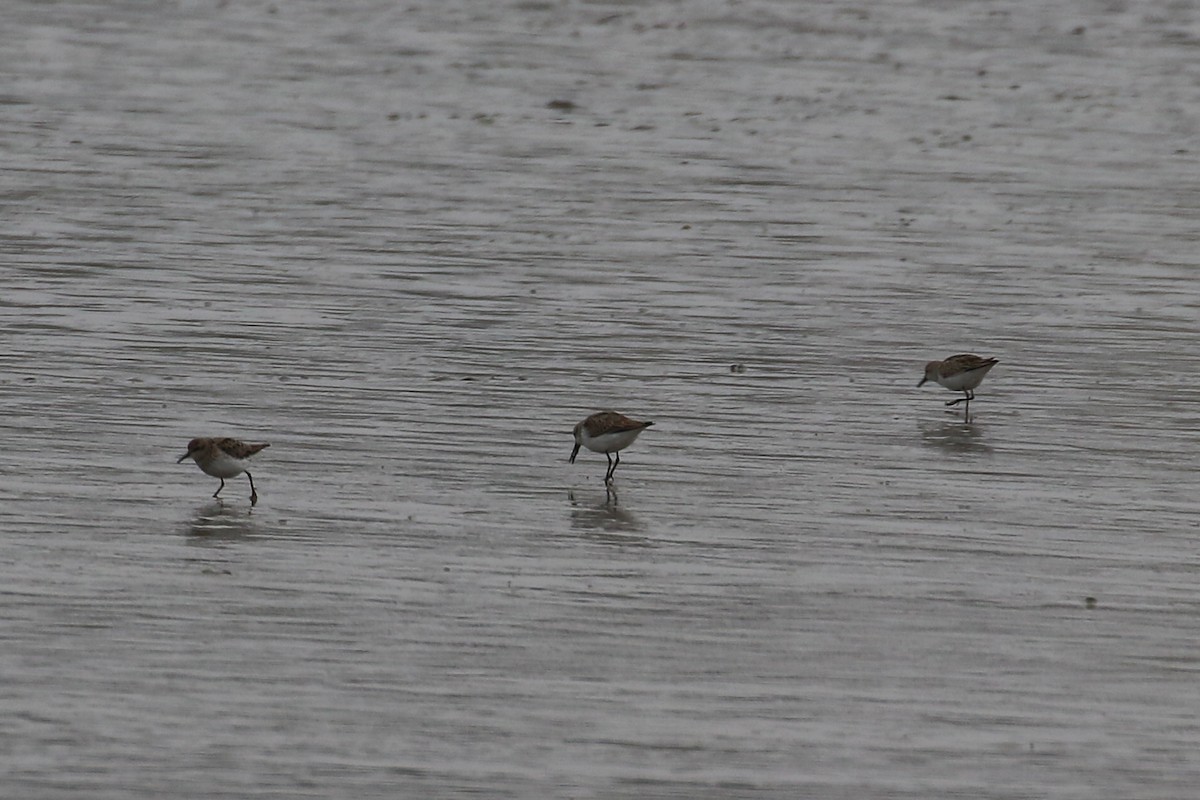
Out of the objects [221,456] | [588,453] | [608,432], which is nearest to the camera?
[221,456]

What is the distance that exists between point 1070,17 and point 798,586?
27.3 meters

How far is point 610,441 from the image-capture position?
13375mm

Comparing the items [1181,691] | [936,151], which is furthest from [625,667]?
[936,151]

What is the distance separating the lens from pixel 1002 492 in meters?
13.4

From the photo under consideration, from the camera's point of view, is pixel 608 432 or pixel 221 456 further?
pixel 608 432

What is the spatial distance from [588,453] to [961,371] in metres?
2.90

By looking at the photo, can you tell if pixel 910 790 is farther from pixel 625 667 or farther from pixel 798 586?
pixel 798 586

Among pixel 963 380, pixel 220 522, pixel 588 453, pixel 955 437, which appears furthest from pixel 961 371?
pixel 220 522

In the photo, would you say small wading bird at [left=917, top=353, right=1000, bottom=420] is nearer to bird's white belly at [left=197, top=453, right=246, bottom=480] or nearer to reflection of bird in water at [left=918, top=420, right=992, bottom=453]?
reflection of bird in water at [left=918, top=420, right=992, bottom=453]

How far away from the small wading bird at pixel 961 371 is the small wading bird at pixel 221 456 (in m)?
5.27

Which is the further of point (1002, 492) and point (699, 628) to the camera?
point (1002, 492)

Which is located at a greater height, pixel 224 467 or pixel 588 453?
pixel 224 467

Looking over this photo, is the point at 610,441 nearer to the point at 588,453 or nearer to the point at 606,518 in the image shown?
the point at 606,518

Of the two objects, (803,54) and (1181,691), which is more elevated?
(1181,691)
